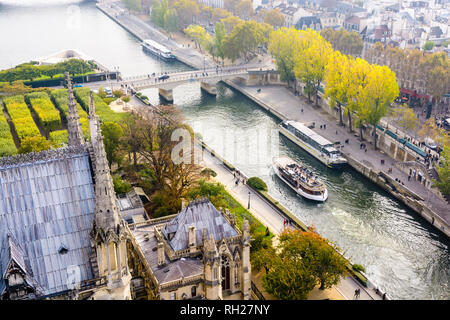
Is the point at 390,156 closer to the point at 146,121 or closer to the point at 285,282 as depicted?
the point at 146,121

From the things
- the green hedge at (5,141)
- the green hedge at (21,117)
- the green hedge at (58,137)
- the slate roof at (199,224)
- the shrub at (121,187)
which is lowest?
the shrub at (121,187)

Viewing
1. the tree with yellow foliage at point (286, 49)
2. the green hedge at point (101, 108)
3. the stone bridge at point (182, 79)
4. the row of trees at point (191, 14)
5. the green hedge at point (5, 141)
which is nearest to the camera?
the green hedge at point (5, 141)

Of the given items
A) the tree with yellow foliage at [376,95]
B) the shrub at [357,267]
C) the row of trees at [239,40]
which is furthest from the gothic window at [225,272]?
the row of trees at [239,40]

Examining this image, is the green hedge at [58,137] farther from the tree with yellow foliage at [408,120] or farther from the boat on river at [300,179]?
the tree with yellow foliage at [408,120]

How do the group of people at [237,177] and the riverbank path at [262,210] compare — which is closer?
the riverbank path at [262,210]

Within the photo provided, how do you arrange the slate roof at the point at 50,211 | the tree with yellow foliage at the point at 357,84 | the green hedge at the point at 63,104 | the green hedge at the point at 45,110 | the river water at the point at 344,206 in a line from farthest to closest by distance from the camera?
the tree with yellow foliage at the point at 357,84 < the green hedge at the point at 63,104 < the green hedge at the point at 45,110 < the river water at the point at 344,206 < the slate roof at the point at 50,211

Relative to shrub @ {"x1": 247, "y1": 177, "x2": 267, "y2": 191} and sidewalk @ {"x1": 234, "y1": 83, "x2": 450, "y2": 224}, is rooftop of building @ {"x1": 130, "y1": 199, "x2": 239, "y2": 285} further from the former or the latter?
sidewalk @ {"x1": 234, "y1": 83, "x2": 450, "y2": 224}

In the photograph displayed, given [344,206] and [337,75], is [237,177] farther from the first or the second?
[337,75]

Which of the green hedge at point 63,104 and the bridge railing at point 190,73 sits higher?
the green hedge at point 63,104
